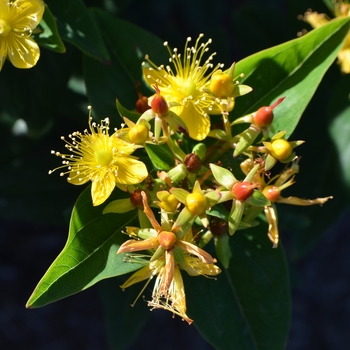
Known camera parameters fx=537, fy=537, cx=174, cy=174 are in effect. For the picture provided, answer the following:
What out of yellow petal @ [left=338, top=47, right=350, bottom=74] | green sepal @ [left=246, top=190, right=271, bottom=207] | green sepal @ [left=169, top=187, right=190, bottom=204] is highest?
yellow petal @ [left=338, top=47, right=350, bottom=74]

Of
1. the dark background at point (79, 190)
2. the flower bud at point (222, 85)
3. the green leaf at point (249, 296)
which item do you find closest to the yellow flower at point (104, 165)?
the flower bud at point (222, 85)

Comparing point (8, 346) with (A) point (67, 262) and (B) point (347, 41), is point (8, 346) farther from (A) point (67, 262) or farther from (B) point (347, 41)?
(B) point (347, 41)

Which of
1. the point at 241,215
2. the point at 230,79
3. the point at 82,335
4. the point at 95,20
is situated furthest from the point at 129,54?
the point at 82,335

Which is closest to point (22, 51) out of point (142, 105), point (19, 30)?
point (19, 30)

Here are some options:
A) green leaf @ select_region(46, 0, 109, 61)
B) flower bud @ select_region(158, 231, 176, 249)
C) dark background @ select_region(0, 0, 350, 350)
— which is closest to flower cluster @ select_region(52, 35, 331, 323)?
flower bud @ select_region(158, 231, 176, 249)

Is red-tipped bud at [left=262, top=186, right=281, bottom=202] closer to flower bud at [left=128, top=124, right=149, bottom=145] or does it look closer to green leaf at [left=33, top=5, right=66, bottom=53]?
flower bud at [left=128, top=124, right=149, bottom=145]

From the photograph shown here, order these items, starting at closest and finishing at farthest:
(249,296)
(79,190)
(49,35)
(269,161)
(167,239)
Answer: (167,239) < (269,161) < (49,35) < (249,296) < (79,190)

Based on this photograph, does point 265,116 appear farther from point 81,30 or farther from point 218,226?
point 81,30

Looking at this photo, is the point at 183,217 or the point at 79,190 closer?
the point at 183,217
